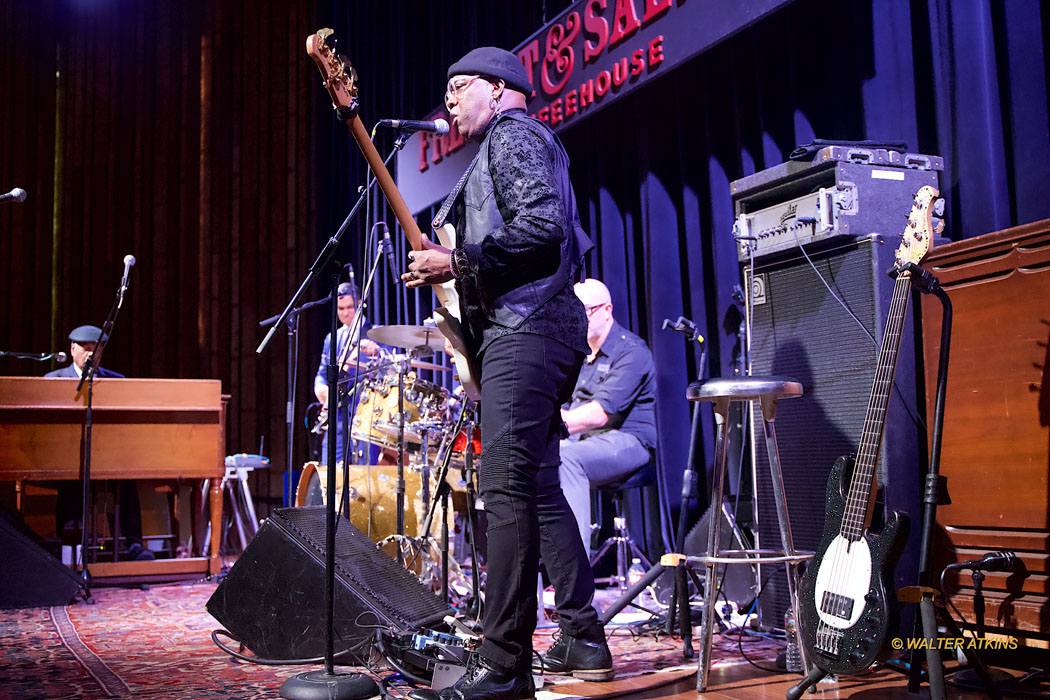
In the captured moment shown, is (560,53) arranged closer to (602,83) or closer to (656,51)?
(602,83)

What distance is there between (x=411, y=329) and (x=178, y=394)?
217 cm

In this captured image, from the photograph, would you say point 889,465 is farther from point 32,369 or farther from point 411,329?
point 32,369

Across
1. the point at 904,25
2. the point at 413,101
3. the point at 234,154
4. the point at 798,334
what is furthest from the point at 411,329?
the point at 234,154

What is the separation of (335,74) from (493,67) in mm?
417

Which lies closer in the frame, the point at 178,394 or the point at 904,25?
the point at 904,25

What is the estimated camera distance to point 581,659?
266cm

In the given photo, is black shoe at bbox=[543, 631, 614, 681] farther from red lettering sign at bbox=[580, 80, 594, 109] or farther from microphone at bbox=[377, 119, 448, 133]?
red lettering sign at bbox=[580, 80, 594, 109]

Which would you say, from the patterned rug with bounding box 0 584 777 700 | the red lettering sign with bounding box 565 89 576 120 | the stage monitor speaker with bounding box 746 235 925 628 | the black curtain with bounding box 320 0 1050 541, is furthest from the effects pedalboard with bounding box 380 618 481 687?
the red lettering sign with bounding box 565 89 576 120

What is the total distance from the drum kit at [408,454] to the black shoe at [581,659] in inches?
61.4

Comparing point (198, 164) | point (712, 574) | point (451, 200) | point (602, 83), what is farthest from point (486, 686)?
point (198, 164)

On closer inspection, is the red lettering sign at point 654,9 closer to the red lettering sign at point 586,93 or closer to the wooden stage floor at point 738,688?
the red lettering sign at point 586,93

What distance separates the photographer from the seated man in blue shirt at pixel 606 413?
12.2ft

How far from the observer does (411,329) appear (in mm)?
4281

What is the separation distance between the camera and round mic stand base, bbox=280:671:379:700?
238 centimetres
